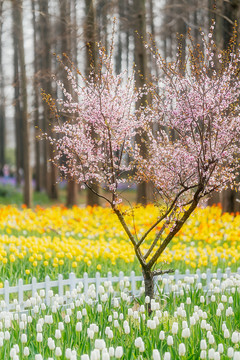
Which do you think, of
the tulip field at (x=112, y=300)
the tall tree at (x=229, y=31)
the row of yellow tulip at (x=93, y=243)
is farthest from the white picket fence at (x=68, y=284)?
the tall tree at (x=229, y=31)

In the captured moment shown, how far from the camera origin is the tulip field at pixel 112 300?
380 cm

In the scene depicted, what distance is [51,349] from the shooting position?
374cm

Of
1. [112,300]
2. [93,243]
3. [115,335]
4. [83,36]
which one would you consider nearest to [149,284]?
[112,300]

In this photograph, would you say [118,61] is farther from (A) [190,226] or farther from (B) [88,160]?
(B) [88,160]

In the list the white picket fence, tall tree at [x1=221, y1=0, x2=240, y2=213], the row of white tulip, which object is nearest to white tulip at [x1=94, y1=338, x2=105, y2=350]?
the row of white tulip

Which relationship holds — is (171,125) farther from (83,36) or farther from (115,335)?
(83,36)

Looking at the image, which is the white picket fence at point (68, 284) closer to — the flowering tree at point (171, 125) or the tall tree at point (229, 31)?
the flowering tree at point (171, 125)

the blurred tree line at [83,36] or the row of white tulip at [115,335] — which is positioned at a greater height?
the blurred tree line at [83,36]

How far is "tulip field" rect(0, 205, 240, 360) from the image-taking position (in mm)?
3801

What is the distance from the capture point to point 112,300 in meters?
5.34

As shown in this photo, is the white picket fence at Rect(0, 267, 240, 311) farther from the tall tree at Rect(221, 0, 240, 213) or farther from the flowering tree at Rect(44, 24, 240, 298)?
the tall tree at Rect(221, 0, 240, 213)

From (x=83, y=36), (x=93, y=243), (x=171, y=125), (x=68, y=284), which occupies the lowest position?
(x=68, y=284)

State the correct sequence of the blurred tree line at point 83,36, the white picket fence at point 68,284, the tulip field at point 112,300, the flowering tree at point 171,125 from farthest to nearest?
the blurred tree line at point 83,36 → the white picket fence at point 68,284 → the flowering tree at point 171,125 → the tulip field at point 112,300

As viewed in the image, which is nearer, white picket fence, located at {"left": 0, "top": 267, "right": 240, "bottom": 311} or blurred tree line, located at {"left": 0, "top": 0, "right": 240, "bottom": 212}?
white picket fence, located at {"left": 0, "top": 267, "right": 240, "bottom": 311}
